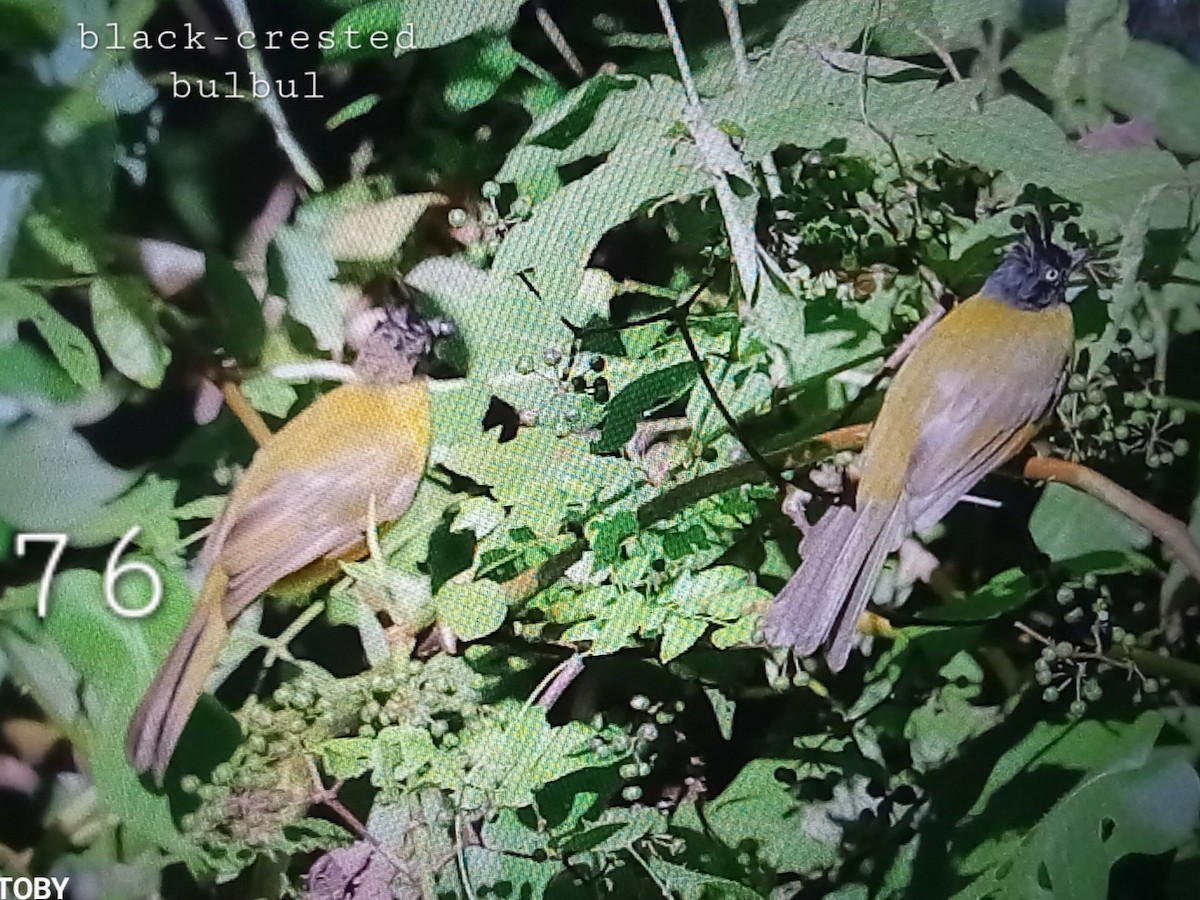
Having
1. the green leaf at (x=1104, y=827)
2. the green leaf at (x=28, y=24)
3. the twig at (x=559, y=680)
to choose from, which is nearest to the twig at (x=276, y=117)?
the green leaf at (x=28, y=24)

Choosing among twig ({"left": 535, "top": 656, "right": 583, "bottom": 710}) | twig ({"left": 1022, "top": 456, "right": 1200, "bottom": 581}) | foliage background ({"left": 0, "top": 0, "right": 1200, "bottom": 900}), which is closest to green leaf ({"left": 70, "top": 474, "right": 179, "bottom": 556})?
foliage background ({"left": 0, "top": 0, "right": 1200, "bottom": 900})

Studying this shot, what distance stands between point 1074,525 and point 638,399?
31 cm

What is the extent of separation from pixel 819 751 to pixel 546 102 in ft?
1.53

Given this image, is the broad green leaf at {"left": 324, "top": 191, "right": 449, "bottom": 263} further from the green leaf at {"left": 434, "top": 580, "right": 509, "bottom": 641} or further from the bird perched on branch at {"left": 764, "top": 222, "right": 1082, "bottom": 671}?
the bird perched on branch at {"left": 764, "top": 222, "right": 1082, "bottom": 671}

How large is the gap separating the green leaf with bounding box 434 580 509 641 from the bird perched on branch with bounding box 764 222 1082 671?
184mm

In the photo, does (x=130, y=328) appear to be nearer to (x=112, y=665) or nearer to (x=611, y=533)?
(x=112, y=665)

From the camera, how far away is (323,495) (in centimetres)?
75

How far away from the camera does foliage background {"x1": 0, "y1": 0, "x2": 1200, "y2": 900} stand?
0.75 meters

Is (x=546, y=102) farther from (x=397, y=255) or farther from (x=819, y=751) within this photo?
(x=819, y=751)

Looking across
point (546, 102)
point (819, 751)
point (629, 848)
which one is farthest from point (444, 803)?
point (546, 102)

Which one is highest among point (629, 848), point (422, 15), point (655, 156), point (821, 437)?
point (422, 15)

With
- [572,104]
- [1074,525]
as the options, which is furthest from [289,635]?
[1074,525]

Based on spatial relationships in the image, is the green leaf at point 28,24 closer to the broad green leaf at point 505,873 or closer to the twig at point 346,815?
the twig at point 346,815

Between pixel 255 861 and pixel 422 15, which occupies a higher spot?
pixel 422 15
